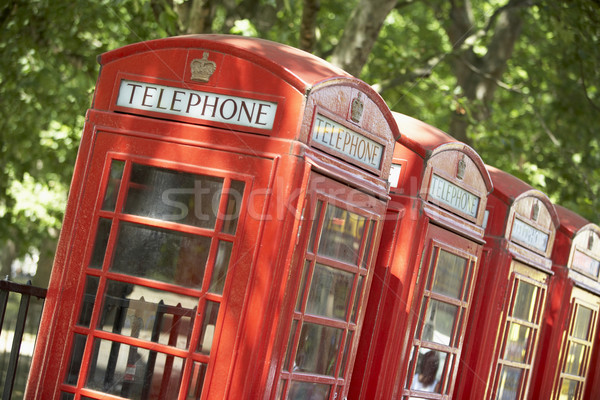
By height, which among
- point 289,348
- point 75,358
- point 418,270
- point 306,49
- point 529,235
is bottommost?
point 75,358

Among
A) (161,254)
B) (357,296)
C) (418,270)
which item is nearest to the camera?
(161,254)

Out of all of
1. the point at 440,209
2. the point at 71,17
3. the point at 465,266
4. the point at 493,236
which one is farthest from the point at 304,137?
the point at 71,17

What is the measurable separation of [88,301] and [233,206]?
36.4 inches

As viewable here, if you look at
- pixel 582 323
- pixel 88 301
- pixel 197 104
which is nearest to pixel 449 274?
pixel 197 104

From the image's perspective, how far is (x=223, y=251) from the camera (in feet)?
13.8

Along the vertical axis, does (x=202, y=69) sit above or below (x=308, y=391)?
above

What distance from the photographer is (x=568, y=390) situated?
8.45 meters

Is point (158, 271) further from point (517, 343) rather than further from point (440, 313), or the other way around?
point (517, 343)

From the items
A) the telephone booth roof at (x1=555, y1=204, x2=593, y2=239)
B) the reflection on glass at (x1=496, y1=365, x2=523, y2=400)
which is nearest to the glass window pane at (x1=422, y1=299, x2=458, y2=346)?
the reflection on glass at (x1=496, y1=365, x2=523, y2=400)

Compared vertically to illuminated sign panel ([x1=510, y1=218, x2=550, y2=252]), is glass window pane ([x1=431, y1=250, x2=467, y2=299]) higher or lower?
lower

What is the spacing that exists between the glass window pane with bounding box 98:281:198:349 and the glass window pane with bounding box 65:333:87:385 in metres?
0.14

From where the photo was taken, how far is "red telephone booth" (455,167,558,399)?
6.69m

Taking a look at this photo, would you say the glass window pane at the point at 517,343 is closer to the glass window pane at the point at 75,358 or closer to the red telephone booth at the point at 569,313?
the red telephone booth at the point at 569,313

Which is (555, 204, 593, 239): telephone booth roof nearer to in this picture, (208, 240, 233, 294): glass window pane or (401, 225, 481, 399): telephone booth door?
(401, 225, 481, 399): telephone booth door
